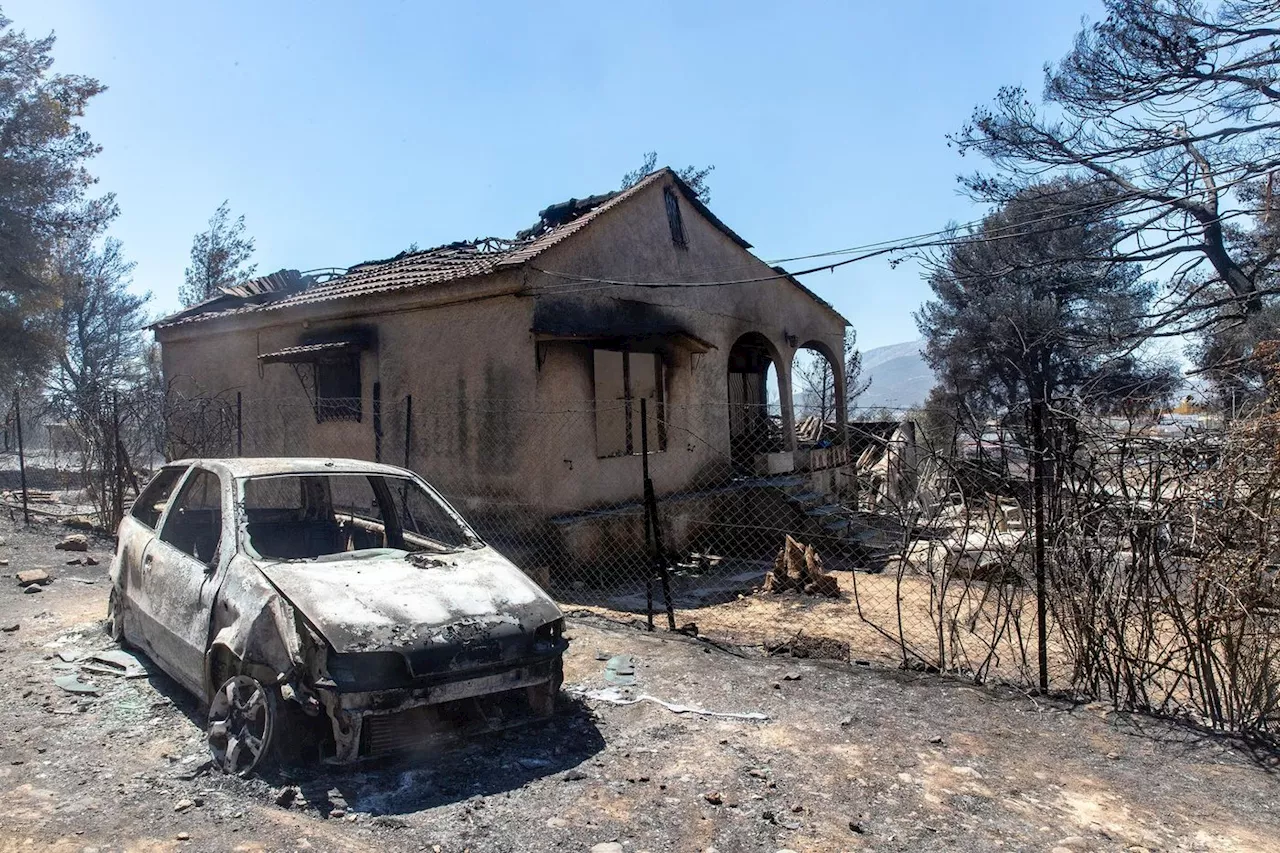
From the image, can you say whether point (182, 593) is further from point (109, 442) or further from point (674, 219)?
point (674, 219)

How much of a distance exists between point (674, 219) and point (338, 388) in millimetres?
5737

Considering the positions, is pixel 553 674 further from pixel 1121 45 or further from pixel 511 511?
pixel 1121 45

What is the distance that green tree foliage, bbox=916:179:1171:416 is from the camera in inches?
424

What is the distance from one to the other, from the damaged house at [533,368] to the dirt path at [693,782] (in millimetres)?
4542

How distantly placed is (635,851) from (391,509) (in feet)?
10.1

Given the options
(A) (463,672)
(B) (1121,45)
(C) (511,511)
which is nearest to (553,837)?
(A) (463,672)

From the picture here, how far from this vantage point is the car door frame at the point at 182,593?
424 cm

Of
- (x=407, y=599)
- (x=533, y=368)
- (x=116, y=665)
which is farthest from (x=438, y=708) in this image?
(x=533, y=368)

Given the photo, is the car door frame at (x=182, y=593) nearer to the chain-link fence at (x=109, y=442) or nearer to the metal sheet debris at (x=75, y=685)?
the metal sheet debris at (x=75, y=685)

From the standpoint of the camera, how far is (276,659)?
12.2 feet

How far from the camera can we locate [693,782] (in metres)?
3.74

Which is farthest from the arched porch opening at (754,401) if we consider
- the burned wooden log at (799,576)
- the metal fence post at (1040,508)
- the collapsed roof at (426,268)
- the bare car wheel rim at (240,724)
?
the bare car wheel rim at (240,724)

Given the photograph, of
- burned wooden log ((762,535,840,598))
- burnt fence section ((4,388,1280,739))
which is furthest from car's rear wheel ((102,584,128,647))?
burned wooden log ((762,535,840,598))

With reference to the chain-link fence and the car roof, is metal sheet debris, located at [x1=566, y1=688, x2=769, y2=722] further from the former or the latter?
the chain-link fence
